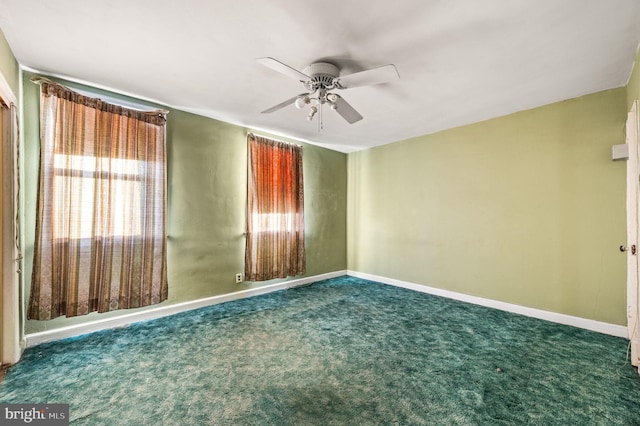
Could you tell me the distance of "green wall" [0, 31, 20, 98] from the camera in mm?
2010

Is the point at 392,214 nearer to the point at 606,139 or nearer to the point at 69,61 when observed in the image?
the point at 606,139

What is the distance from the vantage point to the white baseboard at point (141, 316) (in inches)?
101

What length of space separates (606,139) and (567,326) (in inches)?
80.7

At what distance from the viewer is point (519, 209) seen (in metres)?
3.44

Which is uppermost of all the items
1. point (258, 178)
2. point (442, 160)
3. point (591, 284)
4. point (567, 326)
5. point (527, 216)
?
point (442, 160)

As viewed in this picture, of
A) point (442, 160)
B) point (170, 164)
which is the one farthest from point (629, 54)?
point (170, 164)

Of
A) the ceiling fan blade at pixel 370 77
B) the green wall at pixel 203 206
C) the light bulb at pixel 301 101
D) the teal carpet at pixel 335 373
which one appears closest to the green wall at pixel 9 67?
the green wall at pixel 203 206

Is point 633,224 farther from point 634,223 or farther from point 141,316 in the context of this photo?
point 141,316

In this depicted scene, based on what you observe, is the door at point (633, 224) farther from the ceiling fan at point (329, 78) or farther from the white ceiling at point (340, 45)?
the ceiling fan at point (329, 78)

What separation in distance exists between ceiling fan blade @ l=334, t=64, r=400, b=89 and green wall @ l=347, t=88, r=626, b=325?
2.41 m

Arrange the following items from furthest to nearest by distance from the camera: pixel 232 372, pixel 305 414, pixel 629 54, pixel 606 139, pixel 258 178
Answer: pixel 258 178 < pixel 606 139 < pixel 629 54 < pixel 232 372 < pixel 305 414

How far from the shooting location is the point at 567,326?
297 cm

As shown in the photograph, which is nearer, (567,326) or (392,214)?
(567,326)

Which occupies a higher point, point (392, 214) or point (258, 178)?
point (258, 178)
